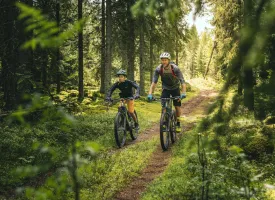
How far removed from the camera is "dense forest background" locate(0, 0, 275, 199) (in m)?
1.88

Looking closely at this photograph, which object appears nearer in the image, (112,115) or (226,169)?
(226,169)


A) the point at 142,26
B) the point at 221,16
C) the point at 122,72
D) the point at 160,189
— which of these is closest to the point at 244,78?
the point at 160,189

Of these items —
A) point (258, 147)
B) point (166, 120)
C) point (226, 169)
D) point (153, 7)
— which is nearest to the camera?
point (153, 7)

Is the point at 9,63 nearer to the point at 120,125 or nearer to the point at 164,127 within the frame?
the point at 120,125

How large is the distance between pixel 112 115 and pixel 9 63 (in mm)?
7037

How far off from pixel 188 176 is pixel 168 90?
401 cm

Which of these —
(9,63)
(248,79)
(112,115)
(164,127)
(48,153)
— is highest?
(9,63)

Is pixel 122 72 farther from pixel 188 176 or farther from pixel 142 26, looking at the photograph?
pixel 142 26

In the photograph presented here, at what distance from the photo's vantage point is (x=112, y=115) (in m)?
16.8

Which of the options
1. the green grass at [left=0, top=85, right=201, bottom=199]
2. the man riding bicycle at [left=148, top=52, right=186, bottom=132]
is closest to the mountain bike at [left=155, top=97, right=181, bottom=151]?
the man riding bicycle at [left=148, top=52, right=186, bottom=132]

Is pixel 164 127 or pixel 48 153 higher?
pixel 164 127

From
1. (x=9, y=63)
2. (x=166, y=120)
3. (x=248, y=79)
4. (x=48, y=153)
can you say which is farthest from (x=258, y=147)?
(x=9, y=63)

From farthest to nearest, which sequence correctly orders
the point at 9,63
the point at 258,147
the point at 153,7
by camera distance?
the point at 9,63
the point at 258,147
the point at 153,7

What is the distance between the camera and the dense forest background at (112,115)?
73.9 inches
